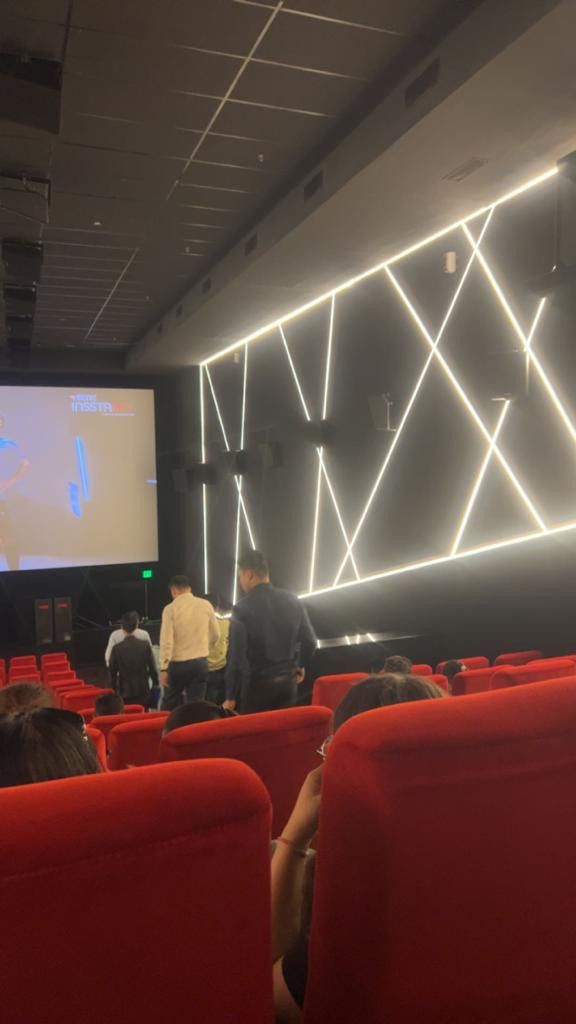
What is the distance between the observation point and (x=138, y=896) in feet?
2.85

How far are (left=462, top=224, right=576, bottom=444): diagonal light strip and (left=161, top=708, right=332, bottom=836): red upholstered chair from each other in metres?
4.21

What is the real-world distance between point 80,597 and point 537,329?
10.1m

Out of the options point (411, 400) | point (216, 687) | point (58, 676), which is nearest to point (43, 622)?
point (58, 676)

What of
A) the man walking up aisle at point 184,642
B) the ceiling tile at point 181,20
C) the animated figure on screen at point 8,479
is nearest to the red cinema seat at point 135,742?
the man walking up aisle at point 184,642

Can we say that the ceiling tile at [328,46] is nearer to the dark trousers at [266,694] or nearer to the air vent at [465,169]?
the air vent at [465,169]

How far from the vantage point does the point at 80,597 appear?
14156 millimetres

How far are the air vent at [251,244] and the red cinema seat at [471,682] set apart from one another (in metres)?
5.06

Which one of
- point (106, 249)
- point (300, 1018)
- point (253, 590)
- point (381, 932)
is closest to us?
point (381, 932)

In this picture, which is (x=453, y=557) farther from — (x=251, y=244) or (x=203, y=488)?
(x=203, y=488)

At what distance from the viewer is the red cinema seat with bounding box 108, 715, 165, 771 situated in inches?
129

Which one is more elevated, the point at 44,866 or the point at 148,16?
the point at 148,16

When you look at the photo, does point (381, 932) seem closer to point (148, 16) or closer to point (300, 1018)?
point (300, 1018)

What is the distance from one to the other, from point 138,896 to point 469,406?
6.25 meters

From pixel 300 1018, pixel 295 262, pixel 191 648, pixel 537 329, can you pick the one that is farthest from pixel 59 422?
pixel 300 1018
